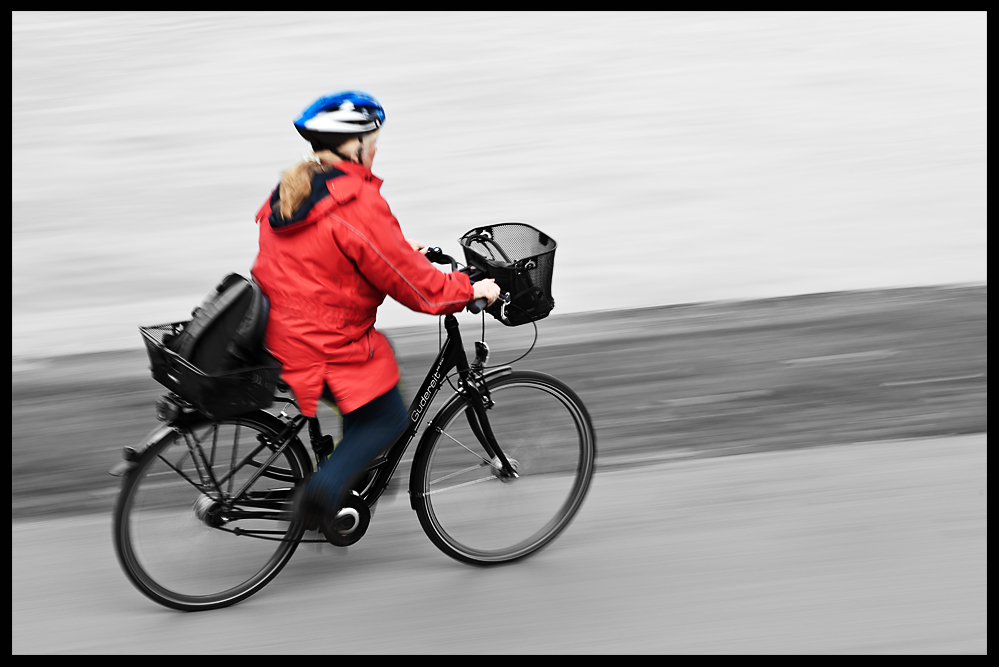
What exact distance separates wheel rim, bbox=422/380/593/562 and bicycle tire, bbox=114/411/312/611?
561 millimetres

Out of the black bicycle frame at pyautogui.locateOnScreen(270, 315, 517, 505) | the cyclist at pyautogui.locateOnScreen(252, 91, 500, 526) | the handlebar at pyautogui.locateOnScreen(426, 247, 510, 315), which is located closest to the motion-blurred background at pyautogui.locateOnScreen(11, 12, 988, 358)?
the black bicycle frame at pyautogui.locateOnScreen(270, 315, 517, 505)

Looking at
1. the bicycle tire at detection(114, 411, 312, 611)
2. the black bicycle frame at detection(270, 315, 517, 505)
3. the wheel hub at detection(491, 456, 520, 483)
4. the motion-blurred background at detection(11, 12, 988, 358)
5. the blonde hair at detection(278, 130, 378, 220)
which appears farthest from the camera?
the motion-blurred background at detection(11, 12, 988, 358)

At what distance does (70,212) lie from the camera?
8.18 meters

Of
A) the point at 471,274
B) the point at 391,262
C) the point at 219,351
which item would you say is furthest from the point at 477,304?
the point at 219,351

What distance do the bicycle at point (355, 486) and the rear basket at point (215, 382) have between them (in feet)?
0.36

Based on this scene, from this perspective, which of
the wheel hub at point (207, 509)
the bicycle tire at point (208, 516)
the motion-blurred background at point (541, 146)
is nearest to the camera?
the bicycle tire at point (208, 516)

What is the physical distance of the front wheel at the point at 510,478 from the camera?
12.9ft

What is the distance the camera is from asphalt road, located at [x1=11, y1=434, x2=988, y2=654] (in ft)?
11.9

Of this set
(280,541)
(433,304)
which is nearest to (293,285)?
(433,304)

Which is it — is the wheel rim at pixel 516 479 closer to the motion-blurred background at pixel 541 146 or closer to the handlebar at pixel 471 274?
the handlebar at pixel 471 274

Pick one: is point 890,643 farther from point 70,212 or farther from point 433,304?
point 70,212

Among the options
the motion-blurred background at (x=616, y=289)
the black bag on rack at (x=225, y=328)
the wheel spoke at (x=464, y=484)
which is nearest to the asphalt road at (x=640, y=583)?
the motion-blurred background at (x=616, y=289)

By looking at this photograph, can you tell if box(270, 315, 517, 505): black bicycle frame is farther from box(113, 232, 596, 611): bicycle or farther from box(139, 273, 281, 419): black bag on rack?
box(139, 273, 281, 419): black bag on rack
